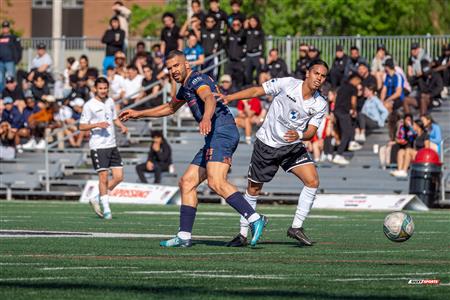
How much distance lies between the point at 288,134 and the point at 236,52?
18.6 m

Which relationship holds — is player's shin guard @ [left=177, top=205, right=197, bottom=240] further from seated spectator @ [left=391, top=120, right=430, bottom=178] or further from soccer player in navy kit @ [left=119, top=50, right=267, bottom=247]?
seated spectator @ [left=391, top=120, right=430, bottom=178]

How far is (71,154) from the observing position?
3300 centimetres

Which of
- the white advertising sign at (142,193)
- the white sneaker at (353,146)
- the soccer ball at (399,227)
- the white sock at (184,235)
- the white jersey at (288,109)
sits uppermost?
the white jersey at (288,109)

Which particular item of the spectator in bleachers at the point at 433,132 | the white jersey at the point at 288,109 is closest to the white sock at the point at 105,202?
the white jersey at the point at 288,109

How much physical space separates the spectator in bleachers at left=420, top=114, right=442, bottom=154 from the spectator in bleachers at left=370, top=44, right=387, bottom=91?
9.87 ft

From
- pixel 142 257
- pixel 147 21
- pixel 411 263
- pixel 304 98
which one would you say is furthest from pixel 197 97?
pixel 147 21

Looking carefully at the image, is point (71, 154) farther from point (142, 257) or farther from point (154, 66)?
point (142, 257)

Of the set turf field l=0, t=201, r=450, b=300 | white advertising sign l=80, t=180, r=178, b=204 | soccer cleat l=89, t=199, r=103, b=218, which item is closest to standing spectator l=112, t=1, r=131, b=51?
white advertising sign l=80, t=180, r=178, b=204

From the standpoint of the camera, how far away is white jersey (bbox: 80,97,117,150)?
68.2 feet

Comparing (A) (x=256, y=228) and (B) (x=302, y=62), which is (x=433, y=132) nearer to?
(B) (x=302, y=62)

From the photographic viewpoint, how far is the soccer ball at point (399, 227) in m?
13.6

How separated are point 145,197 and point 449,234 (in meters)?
12.1

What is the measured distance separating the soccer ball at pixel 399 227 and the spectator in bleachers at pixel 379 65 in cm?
1887

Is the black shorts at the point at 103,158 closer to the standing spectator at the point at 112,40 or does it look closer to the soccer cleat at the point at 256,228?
the soccer cleat at the point at 256,228
